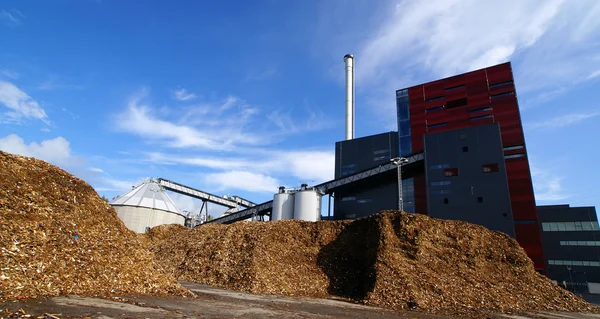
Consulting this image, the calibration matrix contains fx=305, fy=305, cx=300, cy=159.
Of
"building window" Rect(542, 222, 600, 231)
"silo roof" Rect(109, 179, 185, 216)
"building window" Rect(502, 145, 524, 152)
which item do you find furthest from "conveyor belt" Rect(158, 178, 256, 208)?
"building window" Rect(542, 222, 600, 231)

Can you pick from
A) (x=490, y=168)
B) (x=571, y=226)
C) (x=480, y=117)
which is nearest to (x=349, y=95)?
(x=480, y=117)

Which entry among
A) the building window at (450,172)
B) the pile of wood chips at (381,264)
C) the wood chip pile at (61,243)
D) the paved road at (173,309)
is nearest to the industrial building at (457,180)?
the building window at (450,172)

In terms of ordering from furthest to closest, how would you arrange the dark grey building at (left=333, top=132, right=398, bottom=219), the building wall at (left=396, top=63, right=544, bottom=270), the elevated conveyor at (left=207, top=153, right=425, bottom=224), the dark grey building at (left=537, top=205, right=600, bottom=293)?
the dark grey building at (left=333, top=132, right=398, bottom=219), the dark grey building at (left=537, top=205, right=600, bottom=293), the elevated conveyor at (left=207, top=153, right=425, bottom=224), the building wall at (left=396, top=63, right=544, bottom=270)

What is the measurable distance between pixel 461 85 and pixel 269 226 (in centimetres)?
5555

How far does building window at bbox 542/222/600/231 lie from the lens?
5466 centimetres

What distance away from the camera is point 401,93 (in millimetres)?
68000

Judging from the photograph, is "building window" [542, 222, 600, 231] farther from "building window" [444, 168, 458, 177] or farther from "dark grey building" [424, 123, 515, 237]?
"building window" [444, 168, 458, 177]

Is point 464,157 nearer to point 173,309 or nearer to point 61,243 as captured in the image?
point 173,309

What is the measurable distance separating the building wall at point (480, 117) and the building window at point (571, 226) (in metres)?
19.4

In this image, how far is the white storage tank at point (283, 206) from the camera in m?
50.6

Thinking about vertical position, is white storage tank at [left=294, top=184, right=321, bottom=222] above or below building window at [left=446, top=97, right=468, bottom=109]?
below

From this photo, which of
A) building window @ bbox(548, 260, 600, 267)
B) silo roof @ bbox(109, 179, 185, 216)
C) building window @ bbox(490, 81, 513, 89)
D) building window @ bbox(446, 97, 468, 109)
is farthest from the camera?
building window @ bbox(446, 97, 468, 109)

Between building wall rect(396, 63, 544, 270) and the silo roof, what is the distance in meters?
43.5

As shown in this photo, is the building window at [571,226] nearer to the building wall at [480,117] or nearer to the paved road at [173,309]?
the building wall at [480,117]
